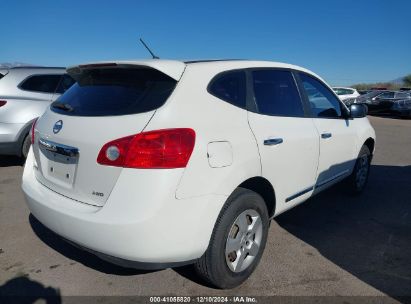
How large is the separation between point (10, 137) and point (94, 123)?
12.7 feet

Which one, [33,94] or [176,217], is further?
[33,94]

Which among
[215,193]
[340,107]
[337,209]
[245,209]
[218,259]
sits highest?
[340,107]

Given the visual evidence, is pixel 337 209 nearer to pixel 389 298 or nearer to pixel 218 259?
pixel 389 298

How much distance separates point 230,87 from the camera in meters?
2.72

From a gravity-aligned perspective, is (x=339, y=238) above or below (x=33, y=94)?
below

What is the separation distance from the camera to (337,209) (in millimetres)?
4594

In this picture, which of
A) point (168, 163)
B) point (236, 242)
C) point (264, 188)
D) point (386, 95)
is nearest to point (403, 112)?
point (386, 95)

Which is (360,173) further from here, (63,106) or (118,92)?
(63,106)

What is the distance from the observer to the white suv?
218cm

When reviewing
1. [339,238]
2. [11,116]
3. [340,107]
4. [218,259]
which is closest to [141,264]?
[218,259]

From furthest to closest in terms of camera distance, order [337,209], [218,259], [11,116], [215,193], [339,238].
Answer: [11,116], [337,209], [339,238], [218,259], [215,193]

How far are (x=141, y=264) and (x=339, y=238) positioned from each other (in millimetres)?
2324

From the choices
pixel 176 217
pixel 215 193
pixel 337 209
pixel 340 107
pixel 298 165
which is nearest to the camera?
pixel 176 217

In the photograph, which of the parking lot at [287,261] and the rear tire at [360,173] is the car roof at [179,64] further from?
the rear tire at [360,173]
